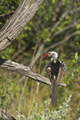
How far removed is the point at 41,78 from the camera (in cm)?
407

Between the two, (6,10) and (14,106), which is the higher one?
(6,10)

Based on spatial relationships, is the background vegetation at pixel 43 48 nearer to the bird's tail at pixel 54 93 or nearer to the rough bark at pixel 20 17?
the bird's tail at pixel 54 93

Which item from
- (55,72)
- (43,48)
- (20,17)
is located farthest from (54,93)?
(43,48)

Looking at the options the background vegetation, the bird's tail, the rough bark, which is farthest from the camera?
the background vegetation

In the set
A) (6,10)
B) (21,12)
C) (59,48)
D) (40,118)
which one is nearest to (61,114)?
(40,118)

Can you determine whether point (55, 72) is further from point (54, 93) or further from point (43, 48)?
point (43, 48)

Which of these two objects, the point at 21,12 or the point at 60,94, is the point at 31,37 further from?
the point at 21,12

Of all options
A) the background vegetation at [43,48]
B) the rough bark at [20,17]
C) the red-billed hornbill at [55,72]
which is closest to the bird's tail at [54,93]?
the red-billed hornbill at [55,72]

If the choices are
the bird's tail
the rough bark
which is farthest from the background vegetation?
the rough bark

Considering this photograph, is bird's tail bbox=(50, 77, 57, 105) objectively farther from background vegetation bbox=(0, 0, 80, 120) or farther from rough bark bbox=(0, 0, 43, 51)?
rough bark bbox=(0, 0, 43, 51)

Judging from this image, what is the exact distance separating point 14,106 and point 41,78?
1.61 metres

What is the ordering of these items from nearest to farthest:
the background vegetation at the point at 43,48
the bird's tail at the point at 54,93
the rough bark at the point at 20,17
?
1. the rough bark at the point at 20,17
2. the bird's tail at the point at 54,93
3. the background vegetation at the point at 43,48

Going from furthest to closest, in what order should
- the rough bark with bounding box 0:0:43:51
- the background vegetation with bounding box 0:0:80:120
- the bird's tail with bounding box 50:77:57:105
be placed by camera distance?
1. the background vegetation with bounding box 0:0:80:120
2. the bird's tail with bounding box 50:77:57:105
3. the rough bark with bounding box 0:0:43:51

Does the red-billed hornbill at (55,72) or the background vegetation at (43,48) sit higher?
the red-billed hornbill at (55,72)
